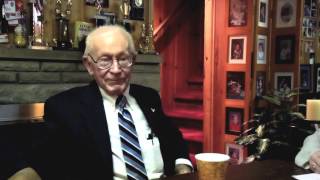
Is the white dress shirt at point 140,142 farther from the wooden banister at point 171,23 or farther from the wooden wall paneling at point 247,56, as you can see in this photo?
the wooden banister at point 171,23

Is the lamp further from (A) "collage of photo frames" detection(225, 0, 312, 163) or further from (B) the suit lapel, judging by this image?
(B) the suit lapel

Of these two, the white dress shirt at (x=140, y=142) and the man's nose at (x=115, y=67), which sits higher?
the man's nose at (x=115, y=67)

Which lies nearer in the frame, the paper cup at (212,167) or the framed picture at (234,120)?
the paper cup at (212,167)

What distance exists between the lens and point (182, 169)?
175cm

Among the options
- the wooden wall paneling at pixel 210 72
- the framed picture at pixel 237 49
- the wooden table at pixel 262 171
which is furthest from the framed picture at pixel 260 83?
the wooden table at pixel 262 171

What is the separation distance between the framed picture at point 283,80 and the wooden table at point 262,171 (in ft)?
8.60

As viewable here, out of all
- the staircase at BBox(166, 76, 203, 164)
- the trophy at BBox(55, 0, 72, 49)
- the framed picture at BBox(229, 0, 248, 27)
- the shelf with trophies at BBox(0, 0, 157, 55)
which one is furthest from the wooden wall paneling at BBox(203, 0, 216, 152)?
the trophy at BBox(55, 0, 72, 49)

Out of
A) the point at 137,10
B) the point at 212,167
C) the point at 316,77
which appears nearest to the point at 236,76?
the point at 316,77

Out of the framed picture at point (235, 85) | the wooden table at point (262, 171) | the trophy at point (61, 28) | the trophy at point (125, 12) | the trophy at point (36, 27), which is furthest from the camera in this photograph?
the framed picture at point (235, 85)

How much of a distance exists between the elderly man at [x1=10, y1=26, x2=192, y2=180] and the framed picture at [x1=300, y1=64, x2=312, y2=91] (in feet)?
9.71

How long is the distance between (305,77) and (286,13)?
767mm

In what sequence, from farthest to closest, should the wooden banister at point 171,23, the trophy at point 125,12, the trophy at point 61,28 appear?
the wooden banister at point 171,23 < the trophy at point 125,12 < the trophy at point 61,28

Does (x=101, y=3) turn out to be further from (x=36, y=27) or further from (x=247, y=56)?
(x=247, y=56)

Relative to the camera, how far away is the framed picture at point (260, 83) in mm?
4105
